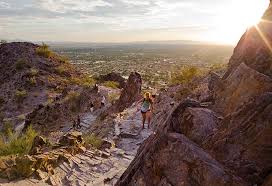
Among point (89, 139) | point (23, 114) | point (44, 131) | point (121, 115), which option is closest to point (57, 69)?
point (23, 114)

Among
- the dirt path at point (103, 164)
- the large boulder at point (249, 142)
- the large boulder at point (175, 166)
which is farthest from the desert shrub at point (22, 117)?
the large boulder at point (249, 142)

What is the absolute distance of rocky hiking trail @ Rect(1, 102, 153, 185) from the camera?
1320cm

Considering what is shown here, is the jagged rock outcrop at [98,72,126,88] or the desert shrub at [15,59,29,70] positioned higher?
the desert shrub at [15,59,29,70]

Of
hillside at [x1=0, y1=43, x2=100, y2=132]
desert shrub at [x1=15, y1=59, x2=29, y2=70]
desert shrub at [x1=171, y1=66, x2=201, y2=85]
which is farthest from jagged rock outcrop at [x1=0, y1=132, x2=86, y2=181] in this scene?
desert shrub at [x1=15, y1=59, x2=29, y2=70]

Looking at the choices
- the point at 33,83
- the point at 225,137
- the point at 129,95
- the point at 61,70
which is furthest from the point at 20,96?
the point at 225,137

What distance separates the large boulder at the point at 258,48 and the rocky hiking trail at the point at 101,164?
19.2 ft

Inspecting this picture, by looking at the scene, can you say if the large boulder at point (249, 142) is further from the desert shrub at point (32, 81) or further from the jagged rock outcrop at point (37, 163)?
the desert shrub at point (32, 81)

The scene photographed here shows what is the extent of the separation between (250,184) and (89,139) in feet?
36.6

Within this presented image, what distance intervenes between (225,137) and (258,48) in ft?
9.76

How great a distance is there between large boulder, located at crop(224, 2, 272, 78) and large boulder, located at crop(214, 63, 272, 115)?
1.34 ft

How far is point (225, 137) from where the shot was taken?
816cm

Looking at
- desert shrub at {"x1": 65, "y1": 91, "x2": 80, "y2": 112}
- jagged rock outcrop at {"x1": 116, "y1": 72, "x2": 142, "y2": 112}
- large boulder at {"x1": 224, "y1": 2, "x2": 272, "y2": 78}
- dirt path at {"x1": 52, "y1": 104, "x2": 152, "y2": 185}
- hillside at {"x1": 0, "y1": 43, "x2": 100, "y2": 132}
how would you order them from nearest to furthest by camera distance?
large boulder at {"x1": 224, "y1": 2, "x2": 272, "y2": 78}, dirt path at {"x1": 52, "y1": 104, "x2": 152, "y2": 185}, jagged rock outcrop at {"x1": 116, "y1": 72, "x2": 142, "y2": 112}, desert shrub at {"x1": 65, "y1": 91, "x2": 80, "y2": 112}, hillside at {"x1": 0, "y1": 43, "x2": 100, "y2": 132}

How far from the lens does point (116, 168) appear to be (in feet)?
47.7

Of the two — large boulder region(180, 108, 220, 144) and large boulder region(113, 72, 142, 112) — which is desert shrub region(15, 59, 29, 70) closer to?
large boulder region(113, 72, 142, 112)
